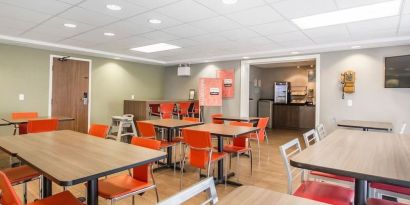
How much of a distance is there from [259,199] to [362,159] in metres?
1.07

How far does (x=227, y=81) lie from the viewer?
7699 millimetres

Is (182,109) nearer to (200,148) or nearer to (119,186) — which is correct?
(200,148)

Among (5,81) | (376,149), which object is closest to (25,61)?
(5,81)

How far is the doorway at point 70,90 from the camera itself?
21.2 feet

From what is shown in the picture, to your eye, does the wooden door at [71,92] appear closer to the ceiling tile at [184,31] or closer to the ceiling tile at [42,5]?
the ceiling tile at [42,5]

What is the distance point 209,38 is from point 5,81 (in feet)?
15.9

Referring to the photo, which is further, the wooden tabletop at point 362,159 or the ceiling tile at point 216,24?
the ceiling tile at point 216,24

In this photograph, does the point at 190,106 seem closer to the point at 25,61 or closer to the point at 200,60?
the point at 200,60

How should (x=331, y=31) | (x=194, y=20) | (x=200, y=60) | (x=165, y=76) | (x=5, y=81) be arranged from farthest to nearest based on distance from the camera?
(x=165, y=76) → (x=200, y=60) → (x=5, y=81) → (x=331, y=31) → (x=194, y=20)

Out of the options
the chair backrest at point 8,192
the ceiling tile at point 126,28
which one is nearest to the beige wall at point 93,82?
the ceiling tile at point 126,28

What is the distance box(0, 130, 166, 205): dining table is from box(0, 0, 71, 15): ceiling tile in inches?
69.2

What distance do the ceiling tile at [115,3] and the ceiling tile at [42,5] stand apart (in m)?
0.30

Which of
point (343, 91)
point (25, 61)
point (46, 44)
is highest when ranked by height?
point (46, 44)

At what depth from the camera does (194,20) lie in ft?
12.5
